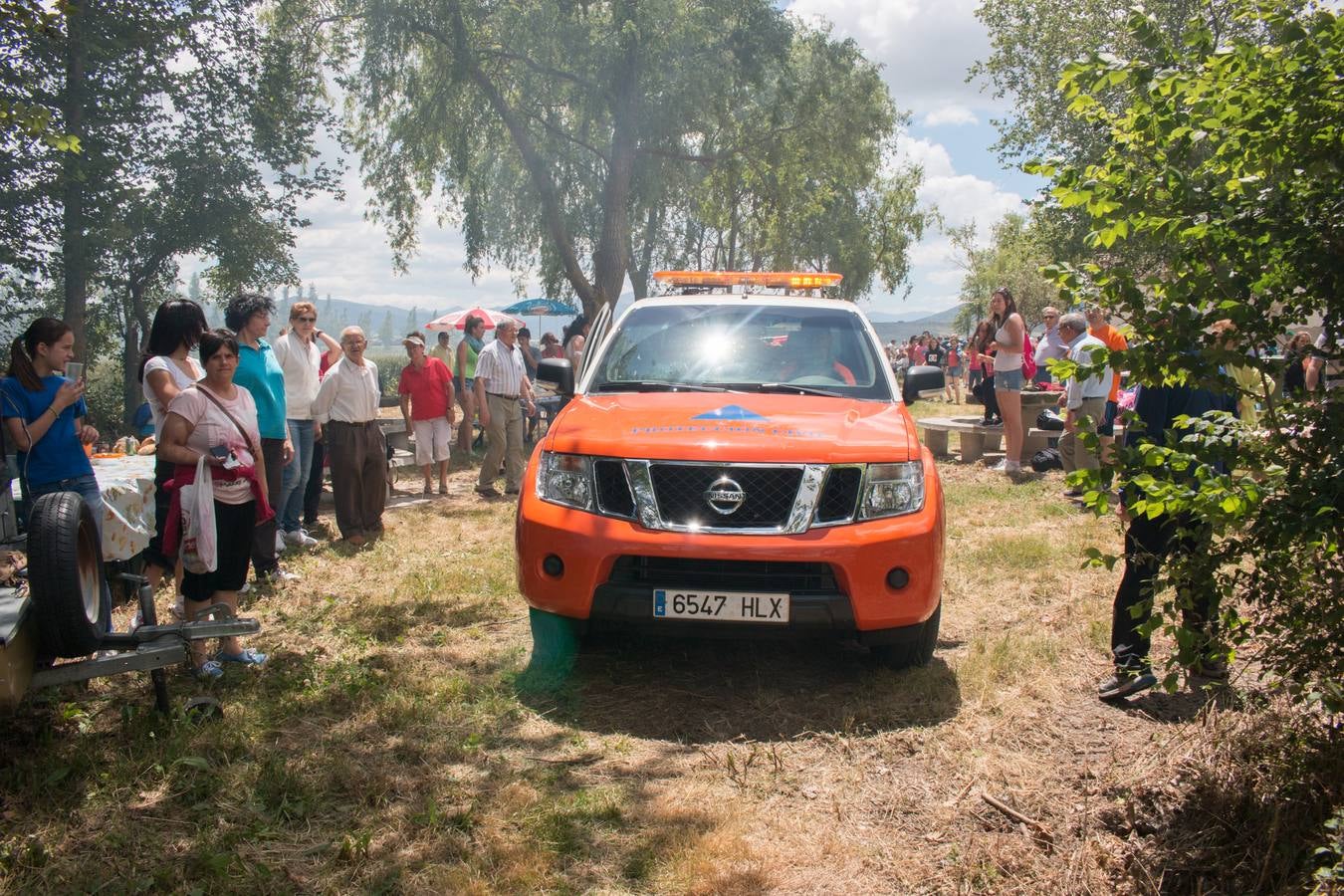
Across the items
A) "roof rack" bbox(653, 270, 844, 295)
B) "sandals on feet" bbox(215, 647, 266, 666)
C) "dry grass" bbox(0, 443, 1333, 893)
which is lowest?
"dry grass" bbox(0, 443, 1333, 893)

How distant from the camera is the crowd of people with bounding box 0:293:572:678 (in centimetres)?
493

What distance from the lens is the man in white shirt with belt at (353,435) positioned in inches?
326

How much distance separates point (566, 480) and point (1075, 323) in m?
6.39

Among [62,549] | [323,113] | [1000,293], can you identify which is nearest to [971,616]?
[62,549]

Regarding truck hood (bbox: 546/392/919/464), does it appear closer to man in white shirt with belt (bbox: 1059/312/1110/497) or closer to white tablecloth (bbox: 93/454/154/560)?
white tablecloth (bbox: 93/454/154/560)

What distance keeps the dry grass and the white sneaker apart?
86.1 inches

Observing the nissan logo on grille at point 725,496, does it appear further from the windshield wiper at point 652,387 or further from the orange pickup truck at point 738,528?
the windshield wiper at point 652,387

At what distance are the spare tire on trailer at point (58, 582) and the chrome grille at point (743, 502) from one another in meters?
2.24

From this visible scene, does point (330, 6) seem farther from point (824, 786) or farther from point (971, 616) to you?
A: point (824, 786)

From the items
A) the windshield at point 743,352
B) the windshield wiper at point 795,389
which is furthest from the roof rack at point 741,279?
the windshield wiper at point 795,389

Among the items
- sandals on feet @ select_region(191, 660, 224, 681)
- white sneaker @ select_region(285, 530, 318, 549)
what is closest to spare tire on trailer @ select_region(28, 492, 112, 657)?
sandals on feet @ select_region(191, 660, 224, 681)

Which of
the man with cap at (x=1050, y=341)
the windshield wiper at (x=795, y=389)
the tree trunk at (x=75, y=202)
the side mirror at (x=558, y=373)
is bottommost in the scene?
the windshield wiper at (x=795, y=389)

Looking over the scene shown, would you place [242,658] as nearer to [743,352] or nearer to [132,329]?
[743,352]

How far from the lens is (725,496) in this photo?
4457mm
